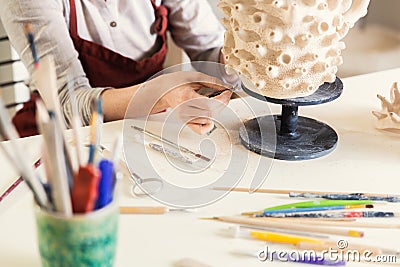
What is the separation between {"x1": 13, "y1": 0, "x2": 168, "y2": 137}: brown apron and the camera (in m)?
1.02

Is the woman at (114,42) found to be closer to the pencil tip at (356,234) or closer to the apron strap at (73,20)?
the apron strap at (73,20)

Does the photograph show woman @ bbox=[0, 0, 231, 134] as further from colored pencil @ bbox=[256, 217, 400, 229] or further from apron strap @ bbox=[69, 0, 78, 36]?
colored pencil @ bbox=[256, 217, 400, 229]

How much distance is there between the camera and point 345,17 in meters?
0.74

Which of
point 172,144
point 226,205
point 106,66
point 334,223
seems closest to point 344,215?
point 334,223

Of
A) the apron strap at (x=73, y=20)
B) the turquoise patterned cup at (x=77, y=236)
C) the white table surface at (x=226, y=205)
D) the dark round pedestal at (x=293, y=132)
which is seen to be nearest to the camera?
the turquoise patterned cup at (x=77, y=236)

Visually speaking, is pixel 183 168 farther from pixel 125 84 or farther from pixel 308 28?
pixel 125 84

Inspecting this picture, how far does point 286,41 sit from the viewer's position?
27.1 inches

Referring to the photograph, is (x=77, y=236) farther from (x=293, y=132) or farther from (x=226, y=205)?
(x=293, y=132)

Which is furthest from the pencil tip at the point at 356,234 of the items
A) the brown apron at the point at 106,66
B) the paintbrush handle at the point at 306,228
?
the brown apron at the point at 106,66

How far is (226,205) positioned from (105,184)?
22cm

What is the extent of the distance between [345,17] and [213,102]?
7.6 inches

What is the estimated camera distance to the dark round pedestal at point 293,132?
756mm

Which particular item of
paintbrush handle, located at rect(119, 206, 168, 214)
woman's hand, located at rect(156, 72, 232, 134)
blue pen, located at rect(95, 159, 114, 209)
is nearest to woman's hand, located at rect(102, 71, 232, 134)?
woman's hand, located at rect(156, 72, 232, 134)

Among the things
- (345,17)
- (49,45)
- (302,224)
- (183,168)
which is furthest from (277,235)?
(49,45)
